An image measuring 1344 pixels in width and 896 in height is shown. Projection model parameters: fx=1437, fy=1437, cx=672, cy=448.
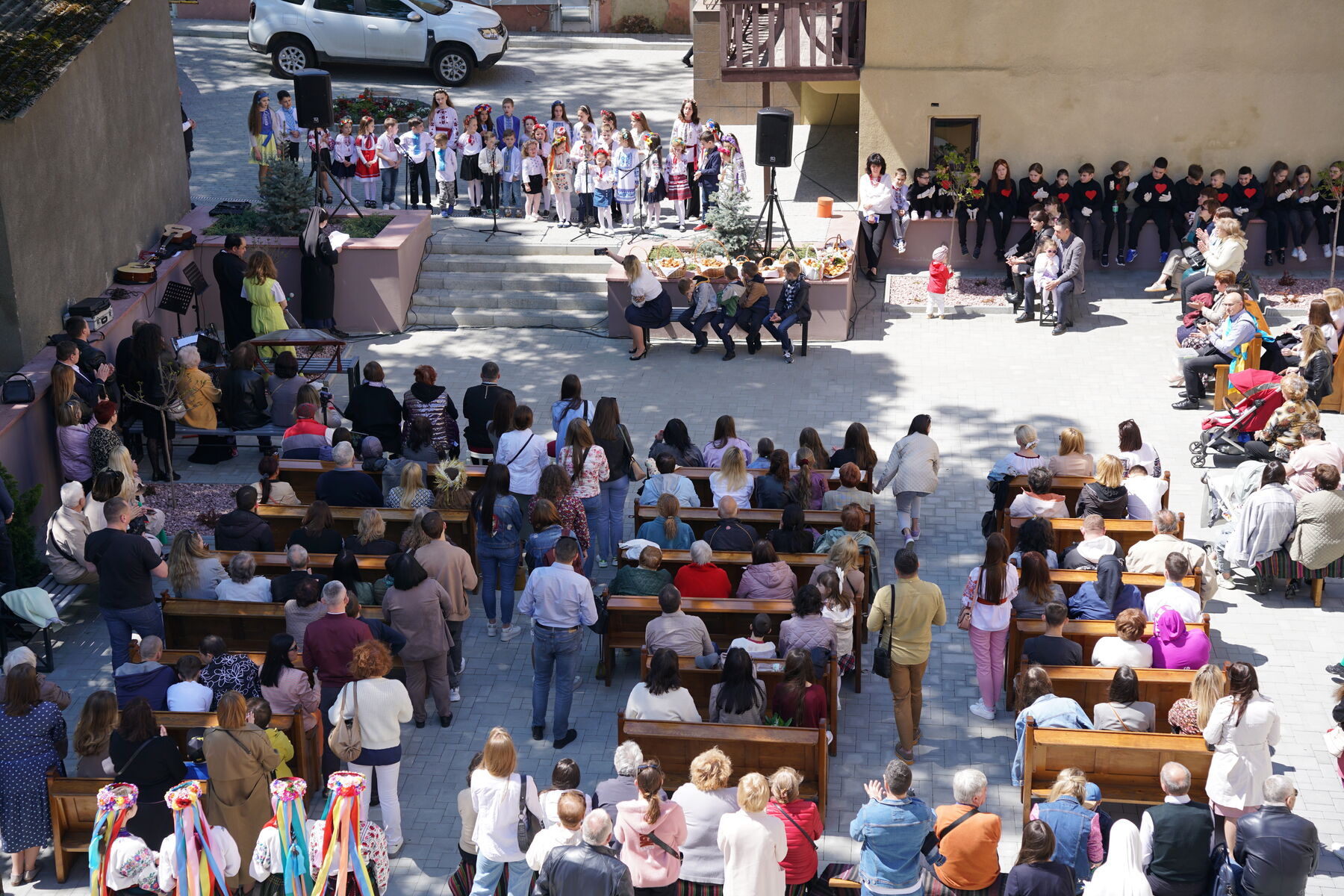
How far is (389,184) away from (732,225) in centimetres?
568

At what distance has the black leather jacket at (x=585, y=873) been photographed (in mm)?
6957

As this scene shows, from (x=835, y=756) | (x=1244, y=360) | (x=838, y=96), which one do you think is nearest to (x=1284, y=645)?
(x=835, y=756)

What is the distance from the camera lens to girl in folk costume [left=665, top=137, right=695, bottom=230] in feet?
64.1

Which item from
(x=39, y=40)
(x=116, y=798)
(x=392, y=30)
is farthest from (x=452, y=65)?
A: (x=116, y=798)

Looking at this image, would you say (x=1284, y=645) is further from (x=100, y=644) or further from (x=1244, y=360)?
(x=100, y=644)

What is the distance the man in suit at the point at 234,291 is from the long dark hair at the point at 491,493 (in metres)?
6.60

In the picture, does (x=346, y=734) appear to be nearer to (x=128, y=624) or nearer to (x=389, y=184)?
(x=128, y=624)

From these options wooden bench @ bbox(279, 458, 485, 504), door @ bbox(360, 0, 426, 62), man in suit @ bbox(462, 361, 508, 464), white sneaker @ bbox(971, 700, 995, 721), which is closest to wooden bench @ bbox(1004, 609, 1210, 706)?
white sneaker @ bbox(971, 700, 995, 721)

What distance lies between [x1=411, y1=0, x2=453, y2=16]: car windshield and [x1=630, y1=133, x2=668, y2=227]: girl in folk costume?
8288 millimetres

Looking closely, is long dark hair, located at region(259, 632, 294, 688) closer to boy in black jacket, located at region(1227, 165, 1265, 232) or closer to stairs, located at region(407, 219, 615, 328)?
stairs, located at region(407, 219, 615, 328)

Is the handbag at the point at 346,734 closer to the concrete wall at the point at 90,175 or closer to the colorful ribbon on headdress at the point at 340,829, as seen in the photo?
the colorful ribbon on headdress at the point at 340,829

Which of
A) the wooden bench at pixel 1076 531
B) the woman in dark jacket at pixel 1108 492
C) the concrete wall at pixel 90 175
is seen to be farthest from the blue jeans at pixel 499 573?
the concrete wall at pixel 90 175

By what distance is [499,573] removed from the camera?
1123cm

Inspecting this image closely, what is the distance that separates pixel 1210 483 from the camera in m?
12.4
